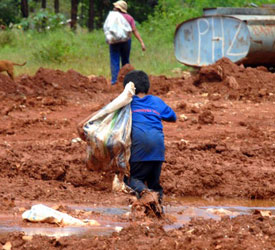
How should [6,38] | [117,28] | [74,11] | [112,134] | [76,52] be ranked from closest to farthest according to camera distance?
1. [112,134]
2. [117,28]
3. [76,52]
4. [6,38]
5. [74,11]

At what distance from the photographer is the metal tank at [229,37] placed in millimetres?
15453

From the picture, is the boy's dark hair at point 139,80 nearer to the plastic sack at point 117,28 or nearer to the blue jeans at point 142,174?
the blue jeans at point 142,174

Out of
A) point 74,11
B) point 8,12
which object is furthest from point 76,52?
point 8,12

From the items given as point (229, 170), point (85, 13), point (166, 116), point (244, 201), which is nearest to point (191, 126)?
point (229, 170)

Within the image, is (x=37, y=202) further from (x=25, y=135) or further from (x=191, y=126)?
(x=191, y=126)

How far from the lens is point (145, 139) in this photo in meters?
5.29

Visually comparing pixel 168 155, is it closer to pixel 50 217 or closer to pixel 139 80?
pixel 139 80

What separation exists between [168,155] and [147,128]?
1.92m

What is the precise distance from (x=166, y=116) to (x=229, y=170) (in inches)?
67.7

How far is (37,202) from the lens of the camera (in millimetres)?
5574

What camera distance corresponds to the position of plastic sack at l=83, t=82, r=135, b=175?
5.23 meters

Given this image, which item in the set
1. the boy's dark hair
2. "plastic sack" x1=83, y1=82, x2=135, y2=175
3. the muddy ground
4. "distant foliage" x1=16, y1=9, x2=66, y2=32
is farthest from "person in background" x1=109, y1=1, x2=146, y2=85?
"distant foliage" x1=16, y1=9, x2=66, y2=32

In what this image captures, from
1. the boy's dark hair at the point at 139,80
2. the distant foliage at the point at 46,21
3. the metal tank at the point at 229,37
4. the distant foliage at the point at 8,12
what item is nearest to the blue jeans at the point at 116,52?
the metal tank at the point at 229,37

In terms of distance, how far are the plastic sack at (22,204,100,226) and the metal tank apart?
11.1 meters
